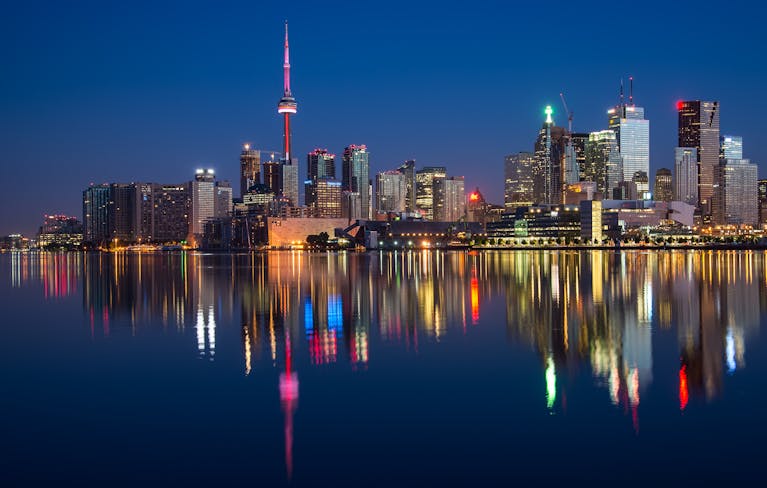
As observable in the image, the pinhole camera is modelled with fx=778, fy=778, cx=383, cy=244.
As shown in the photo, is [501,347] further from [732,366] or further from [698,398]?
[698,398]

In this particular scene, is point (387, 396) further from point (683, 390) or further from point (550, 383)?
point (683, 390)

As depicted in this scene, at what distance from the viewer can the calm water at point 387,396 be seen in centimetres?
1210

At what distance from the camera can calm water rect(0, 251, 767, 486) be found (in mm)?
12102

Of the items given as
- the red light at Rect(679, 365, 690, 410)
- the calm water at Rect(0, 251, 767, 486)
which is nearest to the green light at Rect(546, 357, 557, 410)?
the calm water at Rect(0, 251, 767, 486)

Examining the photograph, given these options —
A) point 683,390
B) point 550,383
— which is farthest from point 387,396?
point 683,390

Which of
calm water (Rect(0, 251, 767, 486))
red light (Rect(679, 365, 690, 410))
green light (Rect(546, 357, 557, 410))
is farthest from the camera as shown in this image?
green light (Rect(546, 357, 557, 410))

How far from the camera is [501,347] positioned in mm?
23438

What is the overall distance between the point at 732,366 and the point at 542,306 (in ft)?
51.4

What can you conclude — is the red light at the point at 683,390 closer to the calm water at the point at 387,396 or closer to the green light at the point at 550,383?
the calm water at the point at 387,396

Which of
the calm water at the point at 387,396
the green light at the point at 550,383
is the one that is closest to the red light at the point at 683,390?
the calm water at the point at 387,396

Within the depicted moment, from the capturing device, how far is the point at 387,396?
16844 mm

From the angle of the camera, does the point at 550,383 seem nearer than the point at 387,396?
No

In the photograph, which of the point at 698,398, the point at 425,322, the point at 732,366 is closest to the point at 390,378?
the point at 698,398

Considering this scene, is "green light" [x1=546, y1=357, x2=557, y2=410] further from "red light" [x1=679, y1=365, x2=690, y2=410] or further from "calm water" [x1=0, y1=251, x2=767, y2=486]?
"red light" [x1=679, y1=365, x2=690, y2=410]
